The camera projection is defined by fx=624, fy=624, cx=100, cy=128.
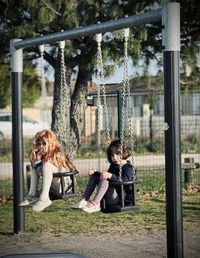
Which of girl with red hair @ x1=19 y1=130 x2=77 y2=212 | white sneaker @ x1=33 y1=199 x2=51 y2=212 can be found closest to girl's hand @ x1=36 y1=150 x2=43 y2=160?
girl with red hair @ x1=19 y1=130 x2=77 y2=212

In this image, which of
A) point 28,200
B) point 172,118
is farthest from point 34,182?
point 172,118

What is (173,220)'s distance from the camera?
4.99 m

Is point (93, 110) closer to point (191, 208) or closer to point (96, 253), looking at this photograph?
point (191, 208)

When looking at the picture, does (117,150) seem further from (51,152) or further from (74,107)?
(74,107)

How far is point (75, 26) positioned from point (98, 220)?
3.39 metres

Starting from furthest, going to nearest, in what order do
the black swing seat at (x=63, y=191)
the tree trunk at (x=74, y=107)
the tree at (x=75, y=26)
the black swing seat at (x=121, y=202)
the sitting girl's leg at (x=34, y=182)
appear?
the tree trunk at (x=74, y=107) → the tree at (x=75, y=26) → the sitting girl's leg at (x=34, y=182) → the black swing seat at (x=63, y=191) → the black swing seat at (x=121, y=202)

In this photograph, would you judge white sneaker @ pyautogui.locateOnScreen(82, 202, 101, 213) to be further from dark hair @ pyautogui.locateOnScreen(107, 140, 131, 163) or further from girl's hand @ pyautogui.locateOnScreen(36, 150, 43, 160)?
girl's hand @ pyautogui.locateOnScreen(36, 150, 43, 160)

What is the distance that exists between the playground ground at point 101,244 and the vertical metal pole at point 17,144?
9.5 inches

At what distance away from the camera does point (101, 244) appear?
636 cm

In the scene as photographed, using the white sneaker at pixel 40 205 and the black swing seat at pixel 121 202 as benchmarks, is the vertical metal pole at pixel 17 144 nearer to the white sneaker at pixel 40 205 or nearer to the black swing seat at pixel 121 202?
the white sneaker at pixel 40 205

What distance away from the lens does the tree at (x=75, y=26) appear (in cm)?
957

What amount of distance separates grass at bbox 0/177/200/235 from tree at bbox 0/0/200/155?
126cm

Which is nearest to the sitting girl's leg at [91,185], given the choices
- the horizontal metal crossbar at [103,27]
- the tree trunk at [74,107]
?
the horizontal metal crossbar at [103,27]

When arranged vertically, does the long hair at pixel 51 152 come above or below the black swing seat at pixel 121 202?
above
